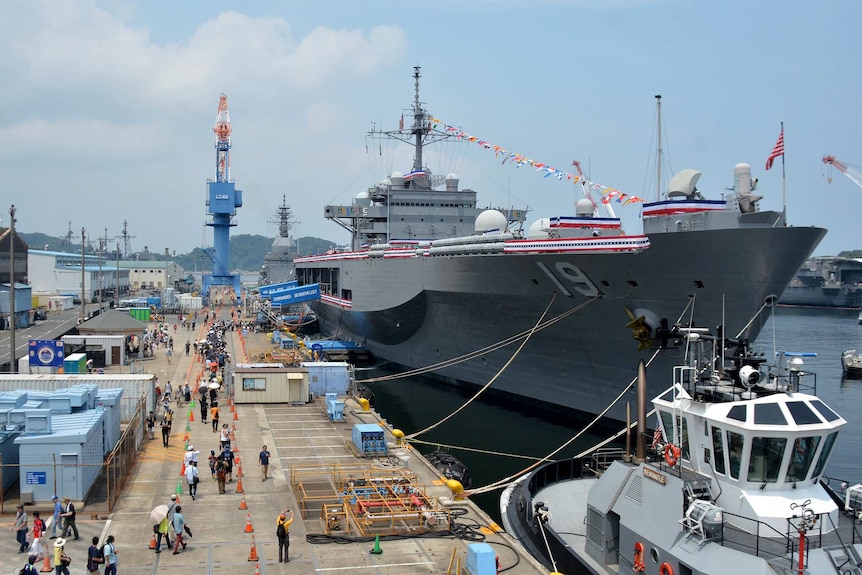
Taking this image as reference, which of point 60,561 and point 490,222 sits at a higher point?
point 490,222

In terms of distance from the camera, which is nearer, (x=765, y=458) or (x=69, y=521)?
(x=765, y=458)

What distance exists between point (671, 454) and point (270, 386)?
15.8 metres

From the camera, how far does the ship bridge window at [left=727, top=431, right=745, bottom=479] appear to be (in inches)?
387

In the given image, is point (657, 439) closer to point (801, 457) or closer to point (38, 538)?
point (801, 457)

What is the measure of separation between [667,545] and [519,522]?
3.78 m

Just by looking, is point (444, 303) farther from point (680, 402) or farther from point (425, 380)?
point (680, 402)

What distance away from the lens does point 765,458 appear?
9.77 meters

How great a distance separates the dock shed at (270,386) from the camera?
2386 cm

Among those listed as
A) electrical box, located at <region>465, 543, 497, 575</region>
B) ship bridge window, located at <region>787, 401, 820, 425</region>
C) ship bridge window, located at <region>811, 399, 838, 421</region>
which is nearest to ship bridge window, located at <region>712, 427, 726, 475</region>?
ship bridge window, located at <region>787, 401, 820, 425</region>

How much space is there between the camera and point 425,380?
3412 cm

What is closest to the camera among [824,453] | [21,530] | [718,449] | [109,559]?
[824,453]

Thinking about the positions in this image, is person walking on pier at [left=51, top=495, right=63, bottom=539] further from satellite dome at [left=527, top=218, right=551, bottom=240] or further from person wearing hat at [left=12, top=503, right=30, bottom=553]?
satellite dome at [left=527, top=218, right=551, bottom=240]

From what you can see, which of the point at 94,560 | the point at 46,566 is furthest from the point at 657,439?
the point at 46,566

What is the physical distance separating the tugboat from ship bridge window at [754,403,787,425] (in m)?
0.01
